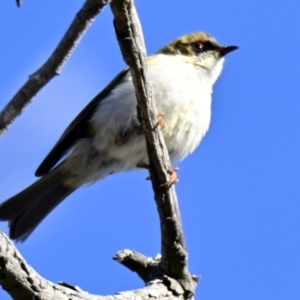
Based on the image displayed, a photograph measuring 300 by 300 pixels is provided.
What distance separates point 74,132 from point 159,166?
1766 millimetres

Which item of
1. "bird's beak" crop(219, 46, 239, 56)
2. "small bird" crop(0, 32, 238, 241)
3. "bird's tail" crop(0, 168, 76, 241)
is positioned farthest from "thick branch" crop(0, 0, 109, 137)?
"bird's beak" crop(219, 46, 239, 56)

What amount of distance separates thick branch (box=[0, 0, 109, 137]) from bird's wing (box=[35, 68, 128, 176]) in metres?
3.14

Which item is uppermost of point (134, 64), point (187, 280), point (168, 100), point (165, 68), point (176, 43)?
point (176, 43)

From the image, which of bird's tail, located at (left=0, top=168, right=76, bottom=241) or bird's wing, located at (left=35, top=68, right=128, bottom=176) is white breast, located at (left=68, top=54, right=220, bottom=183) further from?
bird's tail, located at (left=0, top=168, right=76, bottom=241)

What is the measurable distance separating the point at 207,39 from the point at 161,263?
3.18m

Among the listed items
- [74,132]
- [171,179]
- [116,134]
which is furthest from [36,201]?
[171,179]

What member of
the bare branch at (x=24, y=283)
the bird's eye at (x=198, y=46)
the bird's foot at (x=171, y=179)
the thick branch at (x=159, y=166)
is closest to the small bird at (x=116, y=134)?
the bird's eye at (x=198, y=46)

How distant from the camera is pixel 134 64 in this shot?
402 centimetres

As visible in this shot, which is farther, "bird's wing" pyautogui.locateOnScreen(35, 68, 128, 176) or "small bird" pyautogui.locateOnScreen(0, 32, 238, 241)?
"bird's wing" pyautogui.locateOnScreen(35, 68, 128, 176)

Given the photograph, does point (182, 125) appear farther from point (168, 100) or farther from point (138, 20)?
point (138, 20)

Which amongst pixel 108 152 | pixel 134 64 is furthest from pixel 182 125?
pixel 134 64

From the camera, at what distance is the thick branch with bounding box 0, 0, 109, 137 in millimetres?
2953

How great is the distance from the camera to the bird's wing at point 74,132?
625cm

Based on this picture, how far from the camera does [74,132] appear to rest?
627 centimetres
